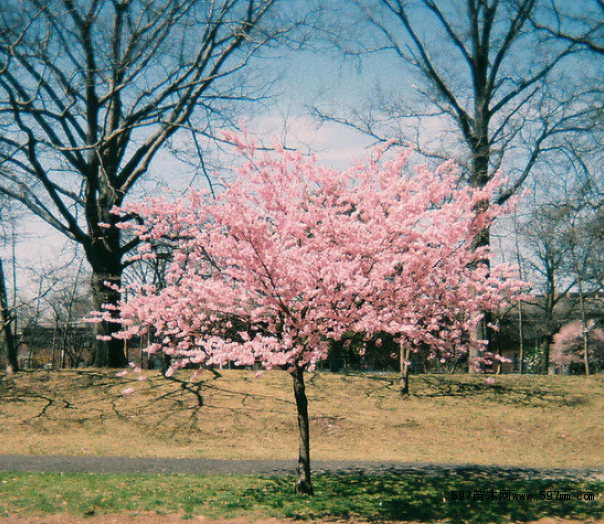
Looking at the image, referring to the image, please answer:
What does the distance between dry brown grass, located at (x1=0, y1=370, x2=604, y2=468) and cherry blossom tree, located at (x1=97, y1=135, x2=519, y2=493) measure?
495 centimetres

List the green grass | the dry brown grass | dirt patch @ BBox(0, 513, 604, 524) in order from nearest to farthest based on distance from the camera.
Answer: dirt patch @ BBox(0, 513, 604, 524)
the green grass
the dry brown grass

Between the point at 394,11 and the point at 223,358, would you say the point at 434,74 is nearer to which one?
the point at 394,11

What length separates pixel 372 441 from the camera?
13.4 meters

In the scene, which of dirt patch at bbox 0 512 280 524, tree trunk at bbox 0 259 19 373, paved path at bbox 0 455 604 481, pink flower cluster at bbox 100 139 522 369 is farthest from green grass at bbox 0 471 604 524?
tree trunk at bbox 0 259 19 373

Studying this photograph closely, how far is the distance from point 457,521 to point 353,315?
9.94 feet

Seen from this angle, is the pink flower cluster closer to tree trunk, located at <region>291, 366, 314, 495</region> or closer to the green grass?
tree trunk, located at <region>291, 366, 314, 495</region>

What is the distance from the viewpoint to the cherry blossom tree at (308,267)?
7.34 m

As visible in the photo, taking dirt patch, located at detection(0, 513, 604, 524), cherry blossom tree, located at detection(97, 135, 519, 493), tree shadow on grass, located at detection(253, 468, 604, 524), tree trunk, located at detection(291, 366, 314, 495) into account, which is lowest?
tree shadow on grass, located at detection(253, 468, 604, 524)

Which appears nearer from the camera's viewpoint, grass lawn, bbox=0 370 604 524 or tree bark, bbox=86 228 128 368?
grass lawn, bbox=0 370 604 524

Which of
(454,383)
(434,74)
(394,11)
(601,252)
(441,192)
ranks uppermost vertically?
(394,11)

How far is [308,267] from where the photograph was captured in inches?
289

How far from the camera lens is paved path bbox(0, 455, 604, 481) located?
10.1 m

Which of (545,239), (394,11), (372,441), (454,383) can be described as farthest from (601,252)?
(372,441)

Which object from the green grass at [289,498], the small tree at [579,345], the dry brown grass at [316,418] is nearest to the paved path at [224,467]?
the dry brown grass at [316,418]
